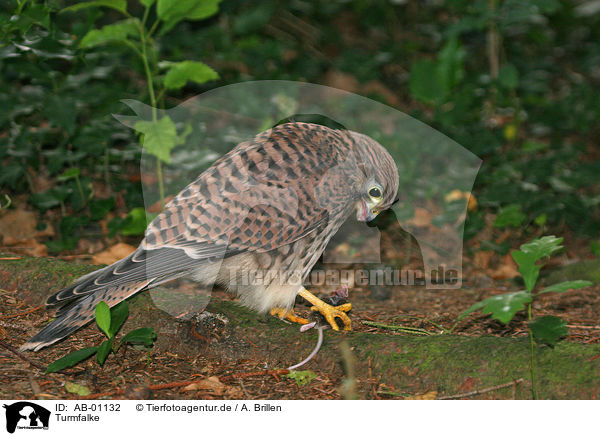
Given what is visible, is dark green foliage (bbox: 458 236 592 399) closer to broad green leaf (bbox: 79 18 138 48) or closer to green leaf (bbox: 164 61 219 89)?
green leaf (bbox: 164 61 219 89)

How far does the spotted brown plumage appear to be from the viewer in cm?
327

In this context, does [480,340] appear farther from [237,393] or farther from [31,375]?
[31,375]

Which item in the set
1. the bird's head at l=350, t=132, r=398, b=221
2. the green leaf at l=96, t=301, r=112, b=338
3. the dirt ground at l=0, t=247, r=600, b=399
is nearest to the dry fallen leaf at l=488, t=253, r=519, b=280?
the dirt ground at l=0, t=247, r=600, b=399

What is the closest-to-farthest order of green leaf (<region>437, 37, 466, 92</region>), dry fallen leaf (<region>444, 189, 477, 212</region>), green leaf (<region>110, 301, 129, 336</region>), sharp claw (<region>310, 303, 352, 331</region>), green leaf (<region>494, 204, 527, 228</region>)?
green leaf (<region>110, 301, 129, 336</region>) < sharp claw (<region>310, 303, 352, 331</region>) < green leaf (<region>494, 204, 527, 228</region>) < dry fallen leaf (<region>444, 189, 477, 212</region>) < green leaf (<region>437, 37, 466, 92</region>)

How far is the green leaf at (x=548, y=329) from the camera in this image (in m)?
2.56

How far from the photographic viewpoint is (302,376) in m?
2.99

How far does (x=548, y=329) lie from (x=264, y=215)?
63.9 inches

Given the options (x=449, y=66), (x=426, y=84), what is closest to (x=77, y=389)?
(x=426, y=84)

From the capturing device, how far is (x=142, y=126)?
385 cm

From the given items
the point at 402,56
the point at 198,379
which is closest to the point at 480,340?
the point at 198,379

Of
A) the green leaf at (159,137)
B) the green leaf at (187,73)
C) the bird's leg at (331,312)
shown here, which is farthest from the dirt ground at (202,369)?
the green leaf at (187,73)

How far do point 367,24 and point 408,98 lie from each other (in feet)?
4.67

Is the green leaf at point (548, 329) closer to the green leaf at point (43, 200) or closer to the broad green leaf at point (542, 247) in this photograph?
the broad green leaf at point (542, 247)

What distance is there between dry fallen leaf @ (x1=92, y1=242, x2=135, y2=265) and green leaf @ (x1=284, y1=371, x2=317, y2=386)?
6.30ft
